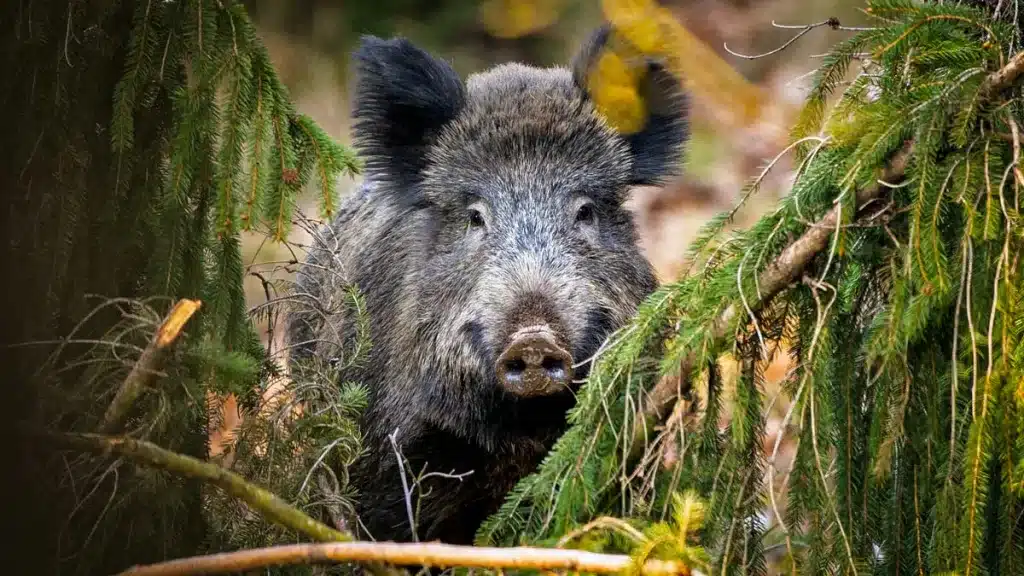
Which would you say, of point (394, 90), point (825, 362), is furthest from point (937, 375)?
point (394, 90)

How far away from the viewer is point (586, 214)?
5.02 meters

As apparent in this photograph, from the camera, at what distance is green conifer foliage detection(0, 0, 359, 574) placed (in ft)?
10.4

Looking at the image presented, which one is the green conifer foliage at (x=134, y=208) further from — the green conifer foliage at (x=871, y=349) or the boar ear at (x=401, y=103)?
the boar ear at (x=401, y=103)

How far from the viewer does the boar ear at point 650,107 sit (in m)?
5.26

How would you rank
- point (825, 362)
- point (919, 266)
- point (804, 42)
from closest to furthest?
A: point (919, 266)
point (825, 362)
point (804, 42)

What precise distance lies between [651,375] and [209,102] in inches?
63.9

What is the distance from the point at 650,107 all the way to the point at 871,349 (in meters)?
2.89

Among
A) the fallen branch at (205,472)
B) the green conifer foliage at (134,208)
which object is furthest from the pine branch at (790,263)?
the green conifer foliage at (134,208)

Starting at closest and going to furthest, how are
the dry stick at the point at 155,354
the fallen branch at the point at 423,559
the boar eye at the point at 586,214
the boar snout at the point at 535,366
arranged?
the fallen branch at the point at 423,559 < the dry stick at the point at 155,354 < the boar snout at the point at 535,366 < the boar eye at the point at 586,214

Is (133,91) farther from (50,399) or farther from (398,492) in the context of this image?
(398,492)

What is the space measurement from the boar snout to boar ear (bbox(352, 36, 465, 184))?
4.83 feet

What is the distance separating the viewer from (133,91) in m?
3.30

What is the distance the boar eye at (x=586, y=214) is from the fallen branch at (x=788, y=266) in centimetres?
195

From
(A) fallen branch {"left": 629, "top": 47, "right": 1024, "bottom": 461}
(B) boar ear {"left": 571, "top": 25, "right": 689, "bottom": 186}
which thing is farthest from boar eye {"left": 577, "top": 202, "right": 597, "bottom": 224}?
(A) fallen branch {"left": 629, "top": 47, "right": 1024, "bottom": 461}
